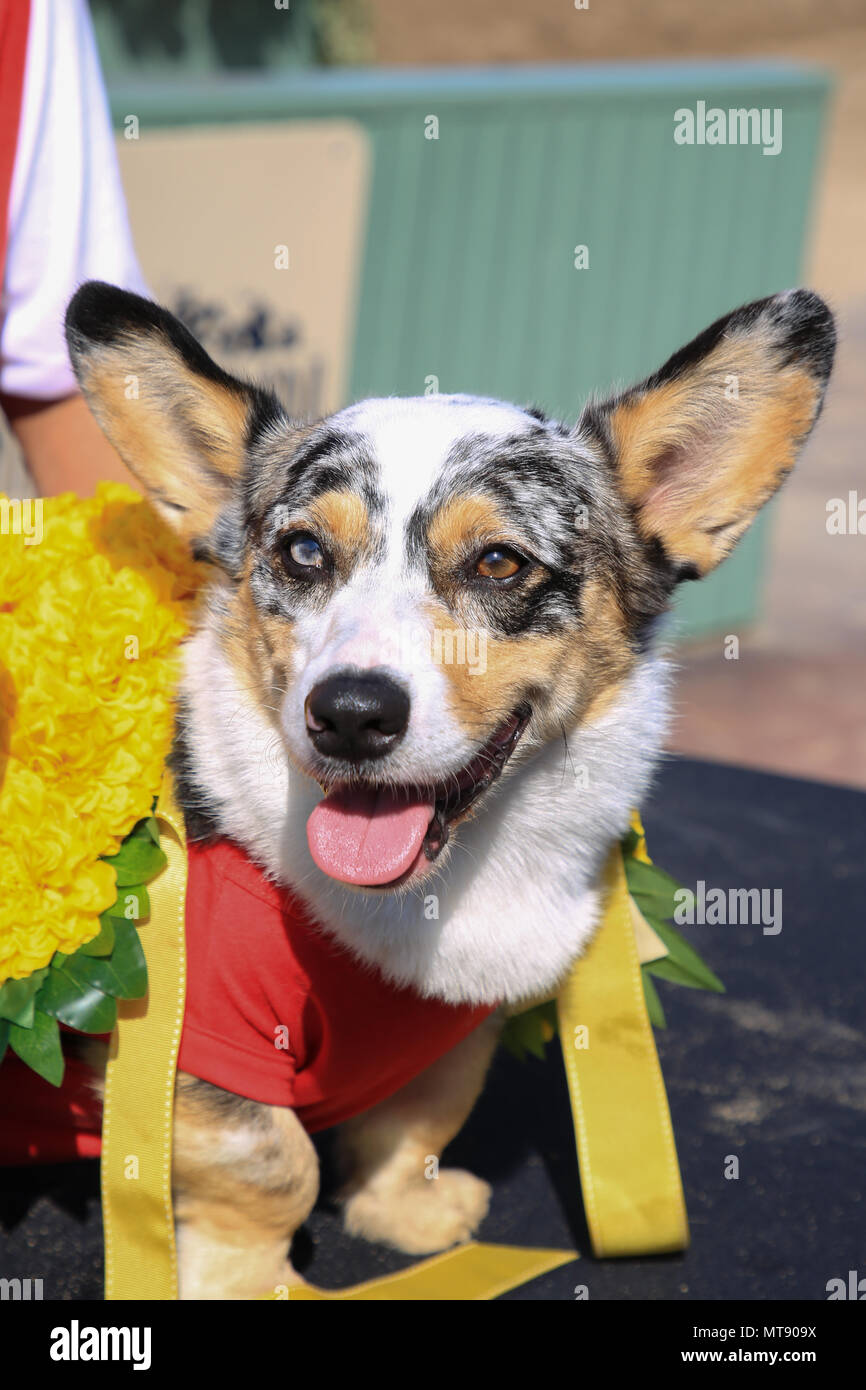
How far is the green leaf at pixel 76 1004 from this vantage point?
1.95 metres

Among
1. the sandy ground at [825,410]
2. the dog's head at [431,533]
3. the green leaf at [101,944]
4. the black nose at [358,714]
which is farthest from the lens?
the sandy ground at [825,410]

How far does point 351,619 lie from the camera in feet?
→ 6.22

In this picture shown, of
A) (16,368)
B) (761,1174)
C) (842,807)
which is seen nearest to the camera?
(761,1174)

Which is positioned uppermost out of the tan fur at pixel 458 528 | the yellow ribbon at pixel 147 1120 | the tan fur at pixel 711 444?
the tan fur at pixel 711 444

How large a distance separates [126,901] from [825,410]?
1.40 meters

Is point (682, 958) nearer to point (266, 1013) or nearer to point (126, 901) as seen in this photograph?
point (266, 1013)

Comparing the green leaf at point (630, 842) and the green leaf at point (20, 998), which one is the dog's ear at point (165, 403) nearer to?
the green leaf at point (20, 998)

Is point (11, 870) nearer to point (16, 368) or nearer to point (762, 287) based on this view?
point (16, 368)

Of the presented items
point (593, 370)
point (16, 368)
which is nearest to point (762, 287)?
point (593, 370)

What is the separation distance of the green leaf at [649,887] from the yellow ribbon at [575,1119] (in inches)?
2.6

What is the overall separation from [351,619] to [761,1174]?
1.35 m

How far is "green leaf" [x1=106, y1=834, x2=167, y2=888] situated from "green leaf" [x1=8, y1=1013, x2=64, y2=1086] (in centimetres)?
23

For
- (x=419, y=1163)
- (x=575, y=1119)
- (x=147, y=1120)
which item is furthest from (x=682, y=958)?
(x=147, y=1120)

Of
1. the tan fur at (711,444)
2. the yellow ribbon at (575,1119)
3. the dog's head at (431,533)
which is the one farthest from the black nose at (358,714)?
the tan fur at (711,444)
